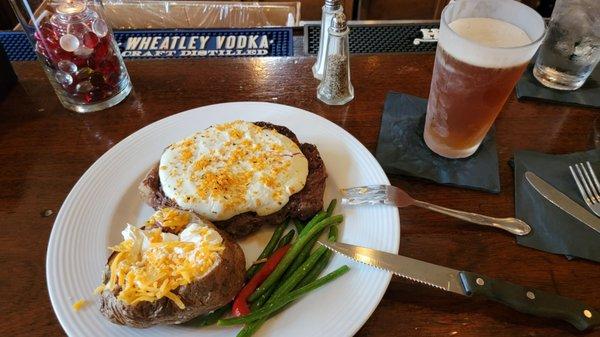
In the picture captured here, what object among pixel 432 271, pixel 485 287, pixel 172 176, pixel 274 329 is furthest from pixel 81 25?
pixel 485 287

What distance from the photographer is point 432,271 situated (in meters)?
0.93

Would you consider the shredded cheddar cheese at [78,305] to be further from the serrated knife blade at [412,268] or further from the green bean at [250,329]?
the serrated knife blade at [412,268]

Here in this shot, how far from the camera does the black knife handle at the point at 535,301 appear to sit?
869 millimetres

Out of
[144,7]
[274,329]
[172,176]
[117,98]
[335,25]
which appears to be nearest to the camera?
[274,329]

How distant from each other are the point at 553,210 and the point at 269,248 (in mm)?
746

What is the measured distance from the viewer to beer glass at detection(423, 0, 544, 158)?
1.02m

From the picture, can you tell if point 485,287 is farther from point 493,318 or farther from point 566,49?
point 566,49

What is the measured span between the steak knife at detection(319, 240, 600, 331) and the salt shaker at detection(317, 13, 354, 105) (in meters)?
0.66

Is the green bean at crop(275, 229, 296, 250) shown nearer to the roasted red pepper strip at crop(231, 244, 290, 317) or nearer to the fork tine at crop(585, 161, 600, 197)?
the roasted red pepper strip at crop(231, 244, 290, 317)

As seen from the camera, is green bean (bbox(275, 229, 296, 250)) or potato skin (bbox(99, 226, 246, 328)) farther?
green bean (bbox(275, 229, 296, 250))

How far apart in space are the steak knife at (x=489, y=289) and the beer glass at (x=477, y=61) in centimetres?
45

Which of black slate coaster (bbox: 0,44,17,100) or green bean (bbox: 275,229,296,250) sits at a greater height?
black slate coaster (bbox: 0,44,17,100)

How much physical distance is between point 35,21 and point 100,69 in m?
0.23

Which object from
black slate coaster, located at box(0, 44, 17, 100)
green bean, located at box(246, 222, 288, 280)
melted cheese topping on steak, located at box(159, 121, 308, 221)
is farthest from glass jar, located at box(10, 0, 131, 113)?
green bean, located at box(246, 222, 288, 280)
